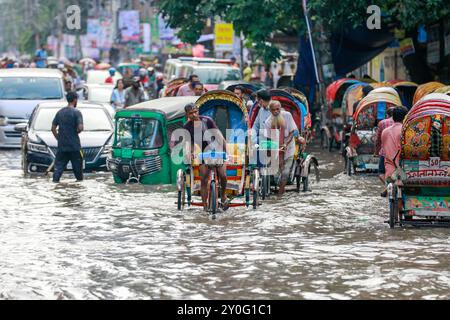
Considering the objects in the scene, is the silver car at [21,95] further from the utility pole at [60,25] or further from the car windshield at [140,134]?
the utility pole at [60,25]

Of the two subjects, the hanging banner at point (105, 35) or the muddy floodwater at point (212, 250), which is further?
the hanging banner at point (105, 35)

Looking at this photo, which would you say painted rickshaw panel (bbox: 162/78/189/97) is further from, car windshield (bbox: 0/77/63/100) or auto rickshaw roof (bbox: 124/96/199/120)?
auto rickshaw roof (bbox: 124/96/199/120)

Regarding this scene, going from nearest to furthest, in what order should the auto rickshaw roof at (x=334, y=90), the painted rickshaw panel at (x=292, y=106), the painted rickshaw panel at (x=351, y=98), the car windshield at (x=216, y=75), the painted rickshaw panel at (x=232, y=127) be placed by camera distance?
the painted rickshaw panel at (x=232, y=127) < the painted rickshaw panel at (x=292, y=106) < the painted rickshaw panel at (x=351, y=98) < the auto rickshaw roof at (x=334, y=90) < the car windshield at (x=216, y=75)

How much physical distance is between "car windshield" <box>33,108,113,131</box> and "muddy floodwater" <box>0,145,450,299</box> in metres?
4.15

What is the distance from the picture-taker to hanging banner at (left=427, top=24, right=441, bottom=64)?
31.0m

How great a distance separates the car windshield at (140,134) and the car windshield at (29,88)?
860 centimetres

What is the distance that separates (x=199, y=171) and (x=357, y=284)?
5528 millimetres

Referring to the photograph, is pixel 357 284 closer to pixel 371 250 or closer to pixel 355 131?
pixel 371 250

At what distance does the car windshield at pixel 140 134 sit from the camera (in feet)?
65.0

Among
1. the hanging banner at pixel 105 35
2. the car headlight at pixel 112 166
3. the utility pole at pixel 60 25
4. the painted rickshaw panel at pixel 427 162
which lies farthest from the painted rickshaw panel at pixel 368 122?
the utility pole at pixel 60 25

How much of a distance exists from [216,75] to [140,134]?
553 inches

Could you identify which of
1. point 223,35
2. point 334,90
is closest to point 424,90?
point 334,90

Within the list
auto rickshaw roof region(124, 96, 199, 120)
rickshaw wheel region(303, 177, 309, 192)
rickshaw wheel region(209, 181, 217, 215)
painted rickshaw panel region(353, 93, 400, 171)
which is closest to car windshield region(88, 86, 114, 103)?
auto rickshaw roof region(124, 96, 199, 120)

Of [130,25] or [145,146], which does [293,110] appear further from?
[130,25]
